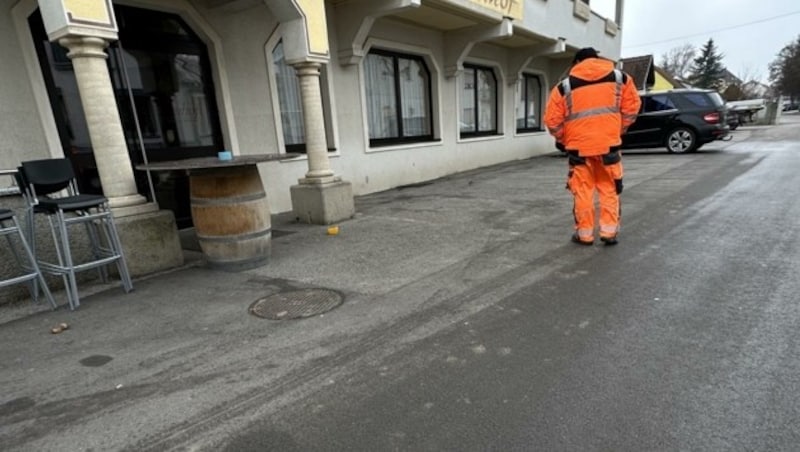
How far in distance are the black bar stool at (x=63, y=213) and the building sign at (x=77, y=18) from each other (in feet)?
3.83

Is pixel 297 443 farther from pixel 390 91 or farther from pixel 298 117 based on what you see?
pixel 390 91

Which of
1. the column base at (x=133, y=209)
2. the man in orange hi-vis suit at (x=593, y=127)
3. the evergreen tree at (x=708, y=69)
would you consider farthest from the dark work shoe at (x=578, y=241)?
the evergreen tree at (x=708, y=69)

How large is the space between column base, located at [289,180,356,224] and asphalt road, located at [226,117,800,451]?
3.43 metres

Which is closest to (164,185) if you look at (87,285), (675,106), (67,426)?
(87,285)

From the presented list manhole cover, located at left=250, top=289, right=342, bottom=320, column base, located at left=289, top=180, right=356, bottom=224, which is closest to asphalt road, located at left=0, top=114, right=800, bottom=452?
manhole cover, located at left=250, top=289, right=342, bottom=320

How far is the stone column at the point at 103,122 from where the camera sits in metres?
3.99

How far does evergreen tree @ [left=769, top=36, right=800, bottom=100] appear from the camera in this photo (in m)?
59.1

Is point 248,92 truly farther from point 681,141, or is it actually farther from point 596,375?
point 681,141

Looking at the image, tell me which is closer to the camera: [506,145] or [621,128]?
[621,128]

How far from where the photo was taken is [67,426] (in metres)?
2.20

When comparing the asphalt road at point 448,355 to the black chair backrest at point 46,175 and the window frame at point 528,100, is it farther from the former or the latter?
the window frame at point 528,100

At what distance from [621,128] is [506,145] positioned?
9463 millimetres

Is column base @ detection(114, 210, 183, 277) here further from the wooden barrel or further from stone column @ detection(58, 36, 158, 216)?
the wooden barrel

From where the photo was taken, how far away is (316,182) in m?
6.45
